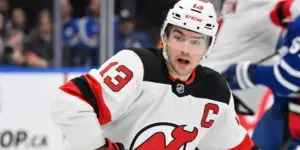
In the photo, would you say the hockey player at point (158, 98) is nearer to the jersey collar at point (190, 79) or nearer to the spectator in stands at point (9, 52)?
the jersey collar at point (190, 79)

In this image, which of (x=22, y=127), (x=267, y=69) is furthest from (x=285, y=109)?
(x=22, y=127)

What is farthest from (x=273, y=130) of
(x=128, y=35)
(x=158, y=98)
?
(x=128, y=35)

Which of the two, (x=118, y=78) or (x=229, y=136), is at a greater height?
(x=118, y=78)

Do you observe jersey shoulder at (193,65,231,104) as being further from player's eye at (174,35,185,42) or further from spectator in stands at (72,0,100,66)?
spectator in stands at (72,0,100,66)

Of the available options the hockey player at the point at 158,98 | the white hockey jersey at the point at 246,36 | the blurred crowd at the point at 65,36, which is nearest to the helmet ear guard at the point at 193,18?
the hockey player at the point at 158,98

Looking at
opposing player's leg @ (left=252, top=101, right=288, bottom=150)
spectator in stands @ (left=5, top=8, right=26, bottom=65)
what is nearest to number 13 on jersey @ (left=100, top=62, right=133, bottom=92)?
opposing player's leg @ (left=252, top=101, right=288, bottom=150)

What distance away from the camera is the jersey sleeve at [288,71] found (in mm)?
3191

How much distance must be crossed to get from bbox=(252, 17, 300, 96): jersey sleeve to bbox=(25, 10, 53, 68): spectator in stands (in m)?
2.02

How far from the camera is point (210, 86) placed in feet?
7.93

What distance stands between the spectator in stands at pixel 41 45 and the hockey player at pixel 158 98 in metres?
2.63

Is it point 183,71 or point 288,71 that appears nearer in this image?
point 183,71

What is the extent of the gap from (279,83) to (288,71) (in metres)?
0.09

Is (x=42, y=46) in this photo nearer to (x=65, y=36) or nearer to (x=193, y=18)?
(x=65, y=36)

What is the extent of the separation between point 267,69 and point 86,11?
2273 millimetres
